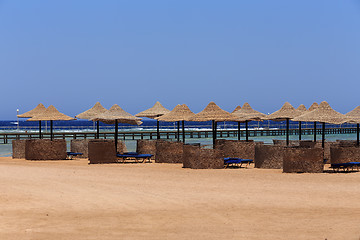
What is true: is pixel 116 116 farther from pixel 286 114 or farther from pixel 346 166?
pixel 346 166

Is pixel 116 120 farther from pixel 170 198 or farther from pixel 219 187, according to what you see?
pixel 170 198

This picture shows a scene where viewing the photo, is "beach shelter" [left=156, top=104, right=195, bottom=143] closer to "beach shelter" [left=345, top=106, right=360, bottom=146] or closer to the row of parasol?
the row of parasol

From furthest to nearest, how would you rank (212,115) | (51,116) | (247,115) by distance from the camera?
(247,115), (51,116), (212,115)

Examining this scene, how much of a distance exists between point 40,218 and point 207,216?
269 cm

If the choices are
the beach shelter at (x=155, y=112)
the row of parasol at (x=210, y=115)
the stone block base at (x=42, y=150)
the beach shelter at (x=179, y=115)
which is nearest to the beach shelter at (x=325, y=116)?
the row of parasol at (x=210, y=115)

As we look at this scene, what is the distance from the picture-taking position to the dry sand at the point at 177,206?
754 centimetres

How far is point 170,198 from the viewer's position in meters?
10.3

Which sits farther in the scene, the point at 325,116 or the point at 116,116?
the point at 116,116

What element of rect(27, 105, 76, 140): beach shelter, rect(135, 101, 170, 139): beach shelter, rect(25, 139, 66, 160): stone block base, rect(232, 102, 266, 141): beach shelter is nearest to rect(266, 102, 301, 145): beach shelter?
rect(232, 102, 266, 141): beach shelter

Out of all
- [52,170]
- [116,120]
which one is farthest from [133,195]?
[116,120]

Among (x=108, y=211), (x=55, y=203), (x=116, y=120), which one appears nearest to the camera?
(x=108, y=211)

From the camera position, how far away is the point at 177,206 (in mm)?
9422

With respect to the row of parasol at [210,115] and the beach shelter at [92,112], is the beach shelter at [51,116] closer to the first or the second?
the row of parasol at [210,115]

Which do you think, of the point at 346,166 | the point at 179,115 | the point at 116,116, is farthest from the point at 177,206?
the point at 179,115
